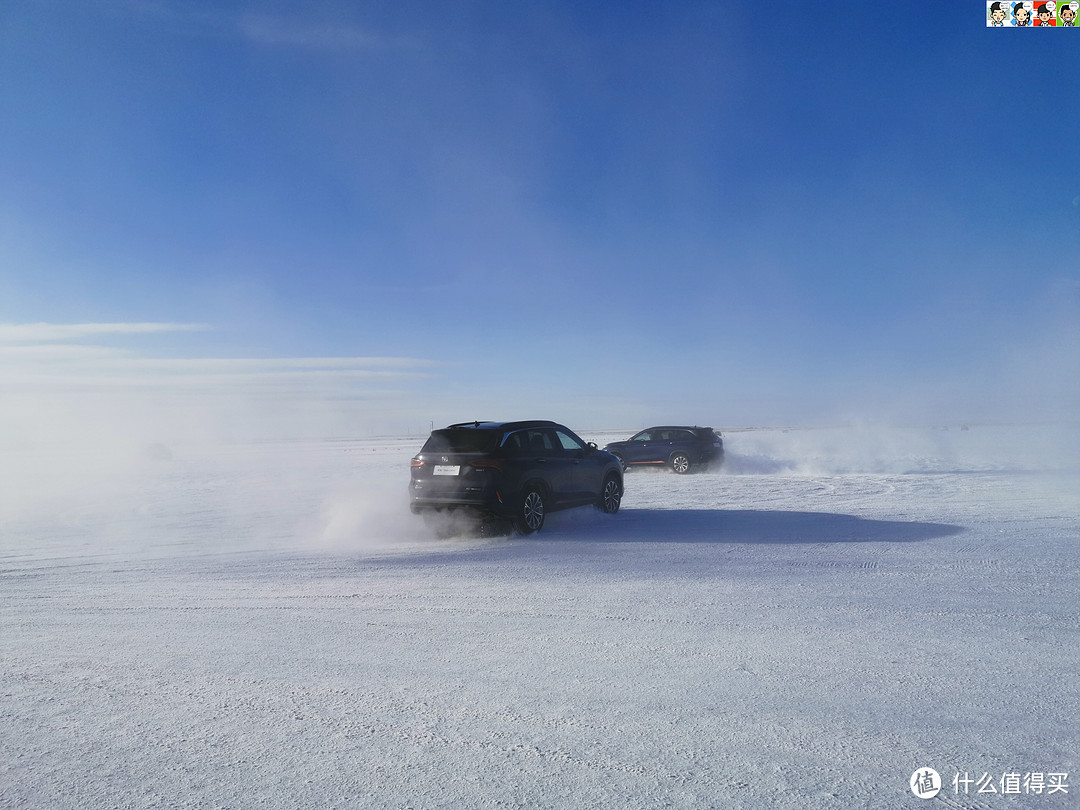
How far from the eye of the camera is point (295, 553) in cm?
1011

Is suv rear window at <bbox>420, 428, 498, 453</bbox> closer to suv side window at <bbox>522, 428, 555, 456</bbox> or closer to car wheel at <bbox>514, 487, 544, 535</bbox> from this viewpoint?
suv side window at <bbox>522, 428, 555, 456</bbox>

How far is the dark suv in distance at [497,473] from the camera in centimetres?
1076

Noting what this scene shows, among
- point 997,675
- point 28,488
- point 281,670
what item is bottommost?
point 997,675

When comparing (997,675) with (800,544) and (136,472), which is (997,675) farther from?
(136,472)

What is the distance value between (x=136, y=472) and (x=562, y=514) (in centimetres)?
2233

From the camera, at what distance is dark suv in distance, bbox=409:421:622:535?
10.8 metres

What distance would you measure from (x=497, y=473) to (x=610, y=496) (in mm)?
3366

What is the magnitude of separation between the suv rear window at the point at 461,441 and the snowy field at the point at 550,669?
136cm

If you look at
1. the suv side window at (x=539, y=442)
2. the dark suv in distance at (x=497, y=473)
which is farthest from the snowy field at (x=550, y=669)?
the suv side window at (x=539, y=442)

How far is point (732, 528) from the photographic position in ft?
37.4

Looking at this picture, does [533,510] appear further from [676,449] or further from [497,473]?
[676,449]

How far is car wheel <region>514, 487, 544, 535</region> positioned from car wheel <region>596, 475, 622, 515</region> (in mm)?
1924

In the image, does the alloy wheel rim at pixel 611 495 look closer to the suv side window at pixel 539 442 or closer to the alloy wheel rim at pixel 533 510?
the suv side window at pixel 539 442

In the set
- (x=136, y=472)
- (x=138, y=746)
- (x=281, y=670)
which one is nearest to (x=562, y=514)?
(x=281, y=670)
